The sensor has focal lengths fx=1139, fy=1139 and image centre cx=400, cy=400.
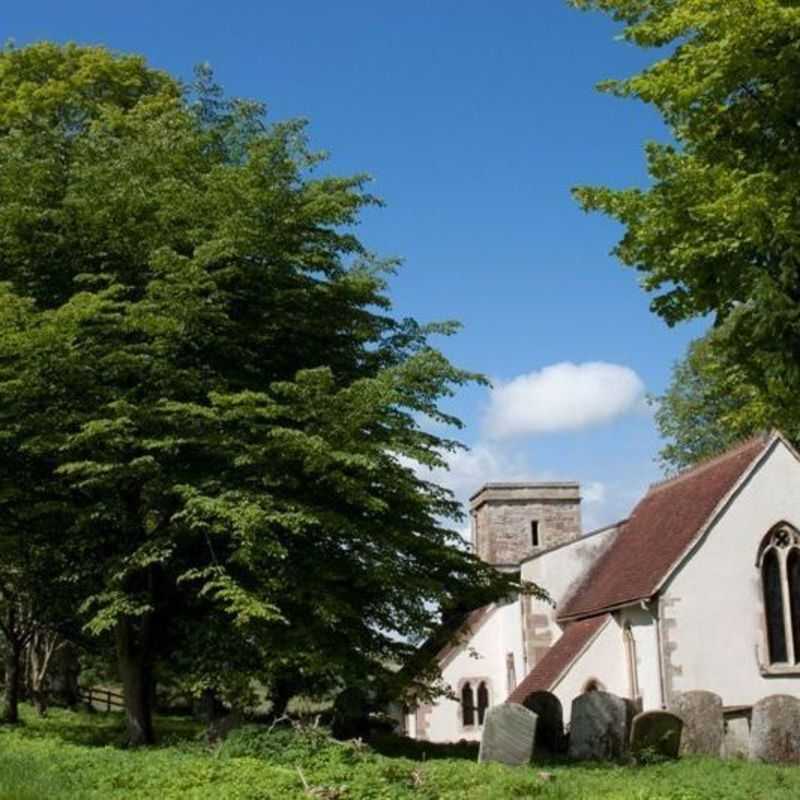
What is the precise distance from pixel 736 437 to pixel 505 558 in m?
9.91

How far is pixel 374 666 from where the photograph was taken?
60.3ft

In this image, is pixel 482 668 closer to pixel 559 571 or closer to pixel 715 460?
pixel 559 571

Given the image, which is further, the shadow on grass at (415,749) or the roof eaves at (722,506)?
the roof eaves at (722,506)

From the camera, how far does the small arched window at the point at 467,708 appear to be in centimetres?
3844

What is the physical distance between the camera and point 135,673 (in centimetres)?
1994

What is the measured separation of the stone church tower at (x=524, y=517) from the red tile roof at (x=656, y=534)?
9817 millimetres

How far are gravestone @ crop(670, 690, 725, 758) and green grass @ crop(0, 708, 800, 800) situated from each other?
2.58 metres

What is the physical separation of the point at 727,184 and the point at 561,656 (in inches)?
675

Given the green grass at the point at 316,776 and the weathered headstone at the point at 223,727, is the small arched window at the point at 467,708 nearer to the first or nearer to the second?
the weathered headstone at the point at 223,727

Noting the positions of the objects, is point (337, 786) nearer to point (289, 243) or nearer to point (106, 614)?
point (106, 614)

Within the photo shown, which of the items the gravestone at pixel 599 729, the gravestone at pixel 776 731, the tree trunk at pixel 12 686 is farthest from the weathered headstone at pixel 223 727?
the tree trunk at pixel 12 686

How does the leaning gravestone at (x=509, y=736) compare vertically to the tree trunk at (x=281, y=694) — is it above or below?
below

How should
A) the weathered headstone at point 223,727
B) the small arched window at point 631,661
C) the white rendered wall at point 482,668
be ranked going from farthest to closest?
the white rendered wall at point 482,668, the small arched window at point 631,661, the weathered headstone at point 223,727

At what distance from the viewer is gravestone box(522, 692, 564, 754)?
21.7 m
